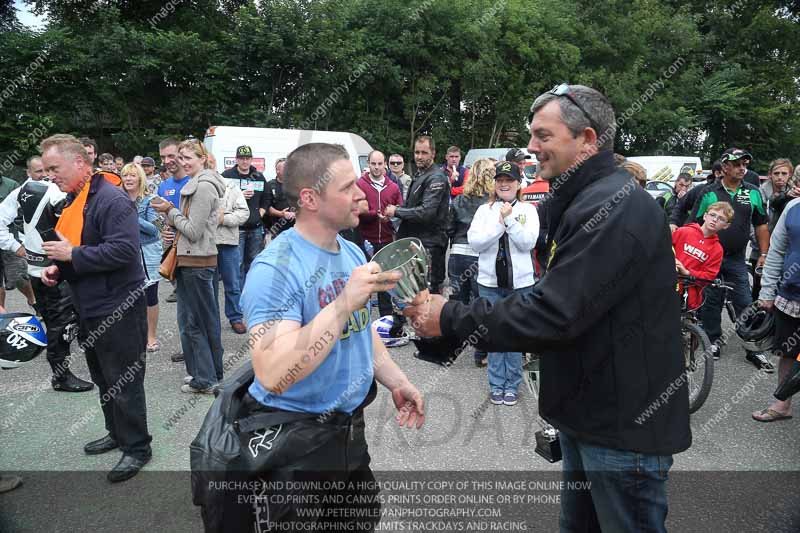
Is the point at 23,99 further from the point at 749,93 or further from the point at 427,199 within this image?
the point at 749,93

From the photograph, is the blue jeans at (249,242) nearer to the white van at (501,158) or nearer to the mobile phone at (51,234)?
the mobile phone at (51,234)

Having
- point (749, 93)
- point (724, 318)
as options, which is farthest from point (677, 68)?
point (724, 318)

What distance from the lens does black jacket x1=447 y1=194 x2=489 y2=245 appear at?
235 inches

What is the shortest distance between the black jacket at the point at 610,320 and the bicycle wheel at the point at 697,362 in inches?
104

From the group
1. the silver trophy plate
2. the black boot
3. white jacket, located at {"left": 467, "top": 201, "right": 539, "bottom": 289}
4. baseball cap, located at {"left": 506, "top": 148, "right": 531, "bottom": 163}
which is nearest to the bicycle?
white jacket, located at {"left": 467, "top": 201, "right": 539, "bottom": 289}

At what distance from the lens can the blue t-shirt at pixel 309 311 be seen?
6.08 ft

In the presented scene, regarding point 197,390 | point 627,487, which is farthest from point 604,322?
point 197,390

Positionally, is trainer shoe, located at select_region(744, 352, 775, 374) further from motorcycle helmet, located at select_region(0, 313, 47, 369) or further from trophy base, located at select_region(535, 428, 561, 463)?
motorcycle helmet, located at select_region(0, 313, 47, 369)

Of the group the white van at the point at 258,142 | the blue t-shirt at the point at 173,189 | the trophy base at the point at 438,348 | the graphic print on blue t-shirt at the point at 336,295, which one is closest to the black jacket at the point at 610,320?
the trophy base at the point at 438,348

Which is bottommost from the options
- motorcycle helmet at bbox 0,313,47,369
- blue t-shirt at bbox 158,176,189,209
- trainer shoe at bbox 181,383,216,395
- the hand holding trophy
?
trainer shoe at bbox 181,383,216,395

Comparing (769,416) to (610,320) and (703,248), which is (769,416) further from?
(610,320)

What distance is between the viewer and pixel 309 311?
76.6 inches

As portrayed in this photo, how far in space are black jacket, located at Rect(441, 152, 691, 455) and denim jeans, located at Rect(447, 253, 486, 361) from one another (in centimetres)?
405

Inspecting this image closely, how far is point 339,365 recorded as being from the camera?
2.05 meters
